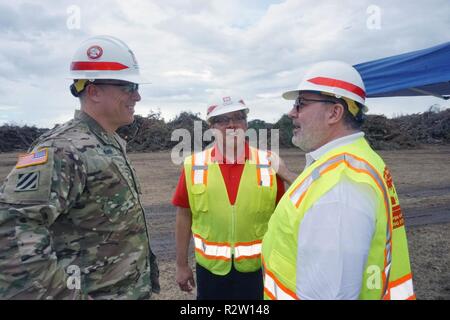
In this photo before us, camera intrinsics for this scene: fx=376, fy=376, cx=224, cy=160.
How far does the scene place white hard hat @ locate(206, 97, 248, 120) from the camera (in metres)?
3.10

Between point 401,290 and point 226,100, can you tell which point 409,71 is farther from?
point 401,290

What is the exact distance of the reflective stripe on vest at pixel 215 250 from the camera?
2.89 metres

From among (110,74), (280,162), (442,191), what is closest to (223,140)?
(280,162)

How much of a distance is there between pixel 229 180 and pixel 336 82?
125 centimetres

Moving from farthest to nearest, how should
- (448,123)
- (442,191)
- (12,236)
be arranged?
(448,123) < (442,191) < (12,236)

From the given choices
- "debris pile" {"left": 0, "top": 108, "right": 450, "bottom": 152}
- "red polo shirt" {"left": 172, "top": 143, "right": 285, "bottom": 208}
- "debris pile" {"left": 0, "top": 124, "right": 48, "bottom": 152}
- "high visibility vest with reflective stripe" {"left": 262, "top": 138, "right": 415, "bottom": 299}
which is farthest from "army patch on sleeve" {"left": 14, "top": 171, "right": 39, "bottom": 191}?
"debris pile" {"left": 0, "top": 124, "right": 48, "bottom": 152}

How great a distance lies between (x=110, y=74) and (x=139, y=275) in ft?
3.88

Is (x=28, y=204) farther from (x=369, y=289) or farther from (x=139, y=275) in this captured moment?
(x=369, y=289)

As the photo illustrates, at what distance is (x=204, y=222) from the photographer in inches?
117

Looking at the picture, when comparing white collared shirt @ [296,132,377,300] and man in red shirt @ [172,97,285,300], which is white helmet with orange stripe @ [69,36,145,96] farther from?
white collared shirt @ [296,132,377,300]

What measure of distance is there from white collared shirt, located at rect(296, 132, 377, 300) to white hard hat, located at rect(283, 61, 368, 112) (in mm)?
576

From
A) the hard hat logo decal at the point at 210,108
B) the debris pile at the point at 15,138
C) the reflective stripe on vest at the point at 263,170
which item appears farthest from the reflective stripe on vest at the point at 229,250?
the debris pile at the point at 15,138

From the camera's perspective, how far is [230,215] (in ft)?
9.45

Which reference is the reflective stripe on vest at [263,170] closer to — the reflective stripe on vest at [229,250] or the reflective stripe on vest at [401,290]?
the reflective stripe on vest at [229,250]
